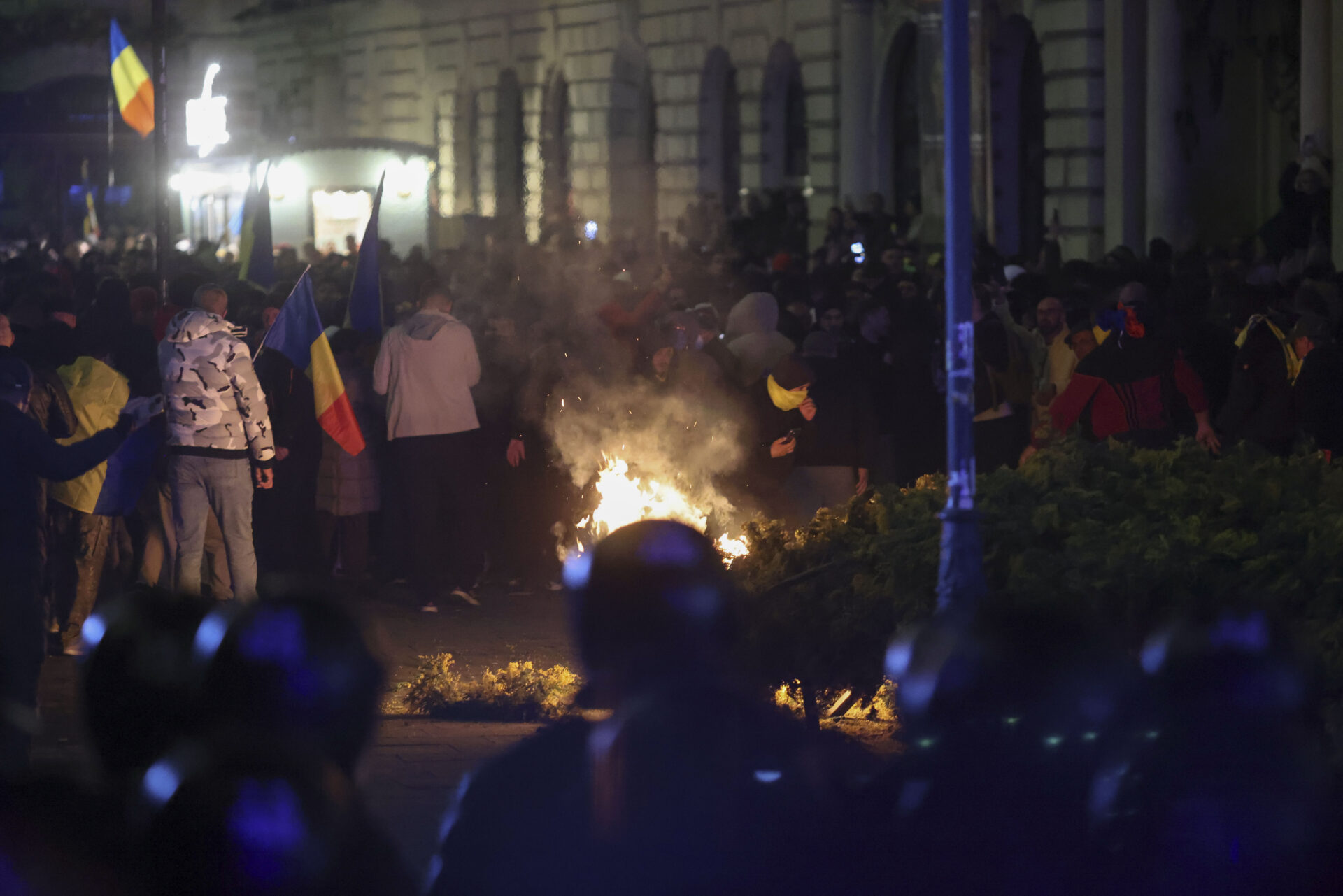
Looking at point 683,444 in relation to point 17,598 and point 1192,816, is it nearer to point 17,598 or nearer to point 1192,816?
point 17,598

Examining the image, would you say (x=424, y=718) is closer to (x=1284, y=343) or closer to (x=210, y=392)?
(x=210, y=392)

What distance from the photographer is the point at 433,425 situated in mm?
11469

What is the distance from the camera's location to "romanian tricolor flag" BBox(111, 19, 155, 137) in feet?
65.0

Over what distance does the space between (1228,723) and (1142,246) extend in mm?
19408

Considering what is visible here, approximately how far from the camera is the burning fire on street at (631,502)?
10.3m

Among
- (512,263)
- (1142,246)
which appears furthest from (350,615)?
(1142,246)

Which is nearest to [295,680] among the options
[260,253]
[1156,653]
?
[1156,653]

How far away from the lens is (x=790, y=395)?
10.8 metres

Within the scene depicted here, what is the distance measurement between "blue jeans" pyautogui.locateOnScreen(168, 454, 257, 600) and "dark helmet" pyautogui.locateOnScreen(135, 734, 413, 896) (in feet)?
23.9

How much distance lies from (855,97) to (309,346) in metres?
18.4

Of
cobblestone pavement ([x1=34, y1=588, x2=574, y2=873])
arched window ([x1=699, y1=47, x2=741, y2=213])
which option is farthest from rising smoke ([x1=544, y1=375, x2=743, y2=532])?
arched window ([x1=699, y1=47, x2=741, y2=213])

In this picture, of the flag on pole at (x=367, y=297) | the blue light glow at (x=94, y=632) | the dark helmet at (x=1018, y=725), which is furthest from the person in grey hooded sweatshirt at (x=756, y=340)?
the blue light glow at (x=94, y=632)

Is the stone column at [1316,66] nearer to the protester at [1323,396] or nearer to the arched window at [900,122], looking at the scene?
the arched window at [900,122]

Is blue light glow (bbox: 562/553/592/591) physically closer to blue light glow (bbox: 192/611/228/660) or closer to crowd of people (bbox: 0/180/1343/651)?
blue light glow (bbox: 192/611/228/660)
